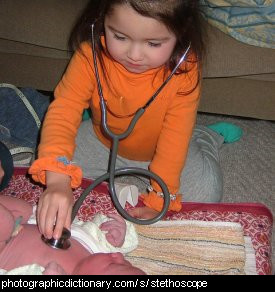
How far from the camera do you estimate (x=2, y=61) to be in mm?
1620

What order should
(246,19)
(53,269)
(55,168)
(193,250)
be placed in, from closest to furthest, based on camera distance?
(53,269)
(55,168)
(193,250)
(246,19)

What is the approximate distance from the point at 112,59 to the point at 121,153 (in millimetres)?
361

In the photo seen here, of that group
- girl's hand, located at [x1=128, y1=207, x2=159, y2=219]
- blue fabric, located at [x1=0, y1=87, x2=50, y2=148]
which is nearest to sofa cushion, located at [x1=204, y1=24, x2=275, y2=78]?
girl's hand, located at [x1=128, y1=207, x2=159, y2=219]

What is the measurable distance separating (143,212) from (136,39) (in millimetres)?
481

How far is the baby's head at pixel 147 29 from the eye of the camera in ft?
3.08

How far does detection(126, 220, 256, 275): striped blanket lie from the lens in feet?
3.64

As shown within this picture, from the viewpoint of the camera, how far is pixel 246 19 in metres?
1.37

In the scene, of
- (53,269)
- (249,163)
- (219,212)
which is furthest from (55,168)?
(249,163)

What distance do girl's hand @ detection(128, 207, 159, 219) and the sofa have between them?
0.49m

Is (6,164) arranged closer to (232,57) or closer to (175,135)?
(175,135)

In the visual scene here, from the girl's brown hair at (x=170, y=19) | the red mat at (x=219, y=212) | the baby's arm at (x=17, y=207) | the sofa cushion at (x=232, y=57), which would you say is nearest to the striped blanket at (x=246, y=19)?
the sofa cushion at (x=232, y=57)

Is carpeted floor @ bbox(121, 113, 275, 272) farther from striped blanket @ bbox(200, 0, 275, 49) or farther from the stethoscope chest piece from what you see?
the stethoscope chest piece

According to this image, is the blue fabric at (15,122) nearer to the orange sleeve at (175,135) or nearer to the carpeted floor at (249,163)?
the carpeted floor at (249,163)
